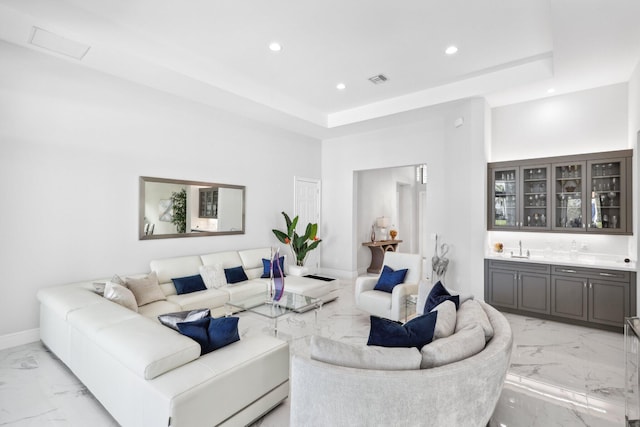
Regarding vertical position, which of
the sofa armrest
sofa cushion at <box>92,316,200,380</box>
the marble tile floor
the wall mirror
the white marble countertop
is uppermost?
the wall mirror

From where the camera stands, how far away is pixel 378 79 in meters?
4.62

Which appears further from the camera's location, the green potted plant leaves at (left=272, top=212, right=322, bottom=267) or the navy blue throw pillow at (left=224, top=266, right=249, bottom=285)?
the green potted plant leaves at (left=272, top=212, right=322, bottom=267)

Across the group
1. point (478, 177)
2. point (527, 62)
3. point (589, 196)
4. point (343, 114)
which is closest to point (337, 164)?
point (343, 114)

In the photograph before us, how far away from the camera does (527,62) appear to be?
13.5 feet

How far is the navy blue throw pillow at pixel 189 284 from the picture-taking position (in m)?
4.10

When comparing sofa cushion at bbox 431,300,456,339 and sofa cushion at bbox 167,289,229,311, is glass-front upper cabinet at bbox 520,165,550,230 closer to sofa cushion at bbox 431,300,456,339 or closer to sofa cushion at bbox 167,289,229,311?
sofa cushion at bbox 431,300,456,339

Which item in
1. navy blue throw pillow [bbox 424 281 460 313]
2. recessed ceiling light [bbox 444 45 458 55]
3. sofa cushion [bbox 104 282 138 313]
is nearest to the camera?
navy blue throw pillow [bbox 424 281 460 313]

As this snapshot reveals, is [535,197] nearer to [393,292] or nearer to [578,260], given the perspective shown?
[578,260]

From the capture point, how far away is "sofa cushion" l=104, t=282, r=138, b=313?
3109 millimetres

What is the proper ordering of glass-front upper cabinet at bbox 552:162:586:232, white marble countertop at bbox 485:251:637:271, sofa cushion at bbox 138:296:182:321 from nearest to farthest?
sofa cushion at bbox 138:296:182:321
white marble countertop at bbox 485:251:637:271
glass-front upper cabinet at bbox 552:162:586:232

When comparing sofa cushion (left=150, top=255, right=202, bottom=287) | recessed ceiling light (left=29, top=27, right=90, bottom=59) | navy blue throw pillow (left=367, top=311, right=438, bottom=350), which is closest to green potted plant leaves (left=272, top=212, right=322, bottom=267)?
sofa cushion (left=150, top=255, right=202, bottom=287)

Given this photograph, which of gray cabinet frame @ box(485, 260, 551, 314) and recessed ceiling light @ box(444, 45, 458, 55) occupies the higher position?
recessed ceiling light @ box(444, 45, 458, 55)

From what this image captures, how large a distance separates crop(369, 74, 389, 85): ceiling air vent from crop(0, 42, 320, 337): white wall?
255 centimetres

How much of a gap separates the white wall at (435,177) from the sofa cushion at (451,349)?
10.9 feet
